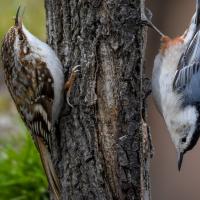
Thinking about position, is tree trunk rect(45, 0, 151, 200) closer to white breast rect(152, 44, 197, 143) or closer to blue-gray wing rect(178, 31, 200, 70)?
white breast rect(152, 44, 197, 143)

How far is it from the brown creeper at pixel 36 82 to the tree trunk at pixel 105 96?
0.10m

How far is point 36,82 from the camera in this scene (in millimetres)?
5918

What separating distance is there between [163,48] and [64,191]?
5.00ft

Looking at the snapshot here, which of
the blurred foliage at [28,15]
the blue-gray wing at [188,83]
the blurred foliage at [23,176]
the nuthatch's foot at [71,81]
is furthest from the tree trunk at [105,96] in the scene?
the blurred foliage at [28,15]

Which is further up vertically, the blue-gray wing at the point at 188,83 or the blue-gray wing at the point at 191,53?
the blue-gray wing at the point at 191,53

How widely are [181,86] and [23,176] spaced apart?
2.41 metres

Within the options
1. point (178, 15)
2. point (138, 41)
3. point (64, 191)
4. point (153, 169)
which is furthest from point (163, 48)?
point (153, 169)

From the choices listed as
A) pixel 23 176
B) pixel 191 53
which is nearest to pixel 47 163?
pixel 191 53

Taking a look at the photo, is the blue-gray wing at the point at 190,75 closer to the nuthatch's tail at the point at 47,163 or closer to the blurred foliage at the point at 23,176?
the nuthatch's tail at the point at 47,163

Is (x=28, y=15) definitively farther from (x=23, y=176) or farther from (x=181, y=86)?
(x=181, y=86)

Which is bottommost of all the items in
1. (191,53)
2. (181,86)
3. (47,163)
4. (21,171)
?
(47,163)

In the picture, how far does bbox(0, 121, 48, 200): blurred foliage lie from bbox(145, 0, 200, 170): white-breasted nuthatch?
6.80ft

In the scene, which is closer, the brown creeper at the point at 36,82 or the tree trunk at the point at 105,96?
the tree trunk at the point at 105,96

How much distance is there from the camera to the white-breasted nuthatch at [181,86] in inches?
247
